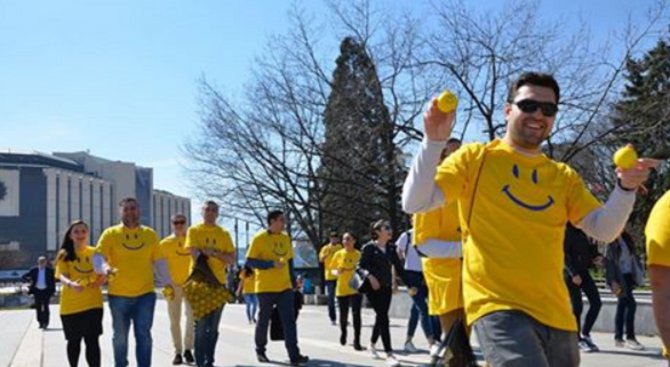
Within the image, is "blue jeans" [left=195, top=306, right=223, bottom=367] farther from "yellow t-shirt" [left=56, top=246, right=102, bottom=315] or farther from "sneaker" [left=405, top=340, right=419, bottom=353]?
"sneaker" [left=405, top=340, right=419, bottom=353]

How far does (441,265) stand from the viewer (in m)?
5.73

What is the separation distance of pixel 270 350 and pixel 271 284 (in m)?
1.76

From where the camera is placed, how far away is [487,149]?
389cm

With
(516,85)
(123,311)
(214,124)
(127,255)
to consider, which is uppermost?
(214,124)

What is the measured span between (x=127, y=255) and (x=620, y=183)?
6067 millimetres

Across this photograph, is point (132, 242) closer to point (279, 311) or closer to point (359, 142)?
point (279, 311)

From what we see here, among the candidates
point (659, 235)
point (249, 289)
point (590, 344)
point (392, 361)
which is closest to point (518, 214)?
point (659, 235)

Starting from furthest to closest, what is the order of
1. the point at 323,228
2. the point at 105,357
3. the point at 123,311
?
the point at 323,228 → the point at 105,357 → the point at 123,311

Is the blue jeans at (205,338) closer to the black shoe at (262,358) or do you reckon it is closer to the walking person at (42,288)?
the black shoe at (262,358)

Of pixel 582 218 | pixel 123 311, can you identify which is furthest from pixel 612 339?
pixel 582 218

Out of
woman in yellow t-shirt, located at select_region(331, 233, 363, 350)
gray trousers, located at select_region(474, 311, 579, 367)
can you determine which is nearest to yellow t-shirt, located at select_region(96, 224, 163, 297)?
woman in yellow t-shirt, located at select_region(331, 233, 363, 350)

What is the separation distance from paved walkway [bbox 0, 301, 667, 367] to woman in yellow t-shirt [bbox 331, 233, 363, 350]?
0.26m

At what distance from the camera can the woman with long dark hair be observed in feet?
35.3

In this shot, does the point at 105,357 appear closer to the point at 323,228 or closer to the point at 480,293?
the point at 480,293
